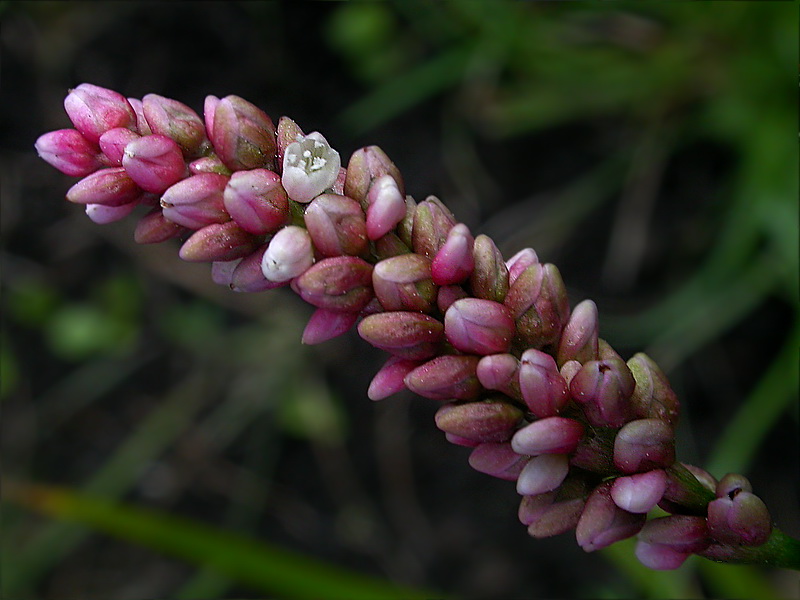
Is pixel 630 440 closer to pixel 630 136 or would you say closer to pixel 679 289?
pixel 679 289

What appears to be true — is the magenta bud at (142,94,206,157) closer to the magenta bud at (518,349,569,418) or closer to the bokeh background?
the magenta bud at (518,349,569,418)

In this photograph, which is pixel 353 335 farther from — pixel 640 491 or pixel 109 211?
pixel 640 491

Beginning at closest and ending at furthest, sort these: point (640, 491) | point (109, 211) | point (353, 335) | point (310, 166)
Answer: point (640, 491)
point (310, 166)
point (109, 211)
point (353, 335)

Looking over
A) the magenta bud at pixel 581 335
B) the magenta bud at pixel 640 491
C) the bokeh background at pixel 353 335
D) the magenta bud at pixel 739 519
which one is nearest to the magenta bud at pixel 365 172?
the magenta bud at pixel 581 335

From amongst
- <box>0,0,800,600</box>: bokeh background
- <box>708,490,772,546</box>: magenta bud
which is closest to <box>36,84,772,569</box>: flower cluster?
<box>708,490,772,546</box>: magenta bud

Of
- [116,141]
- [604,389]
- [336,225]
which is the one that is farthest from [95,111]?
[604,389]
